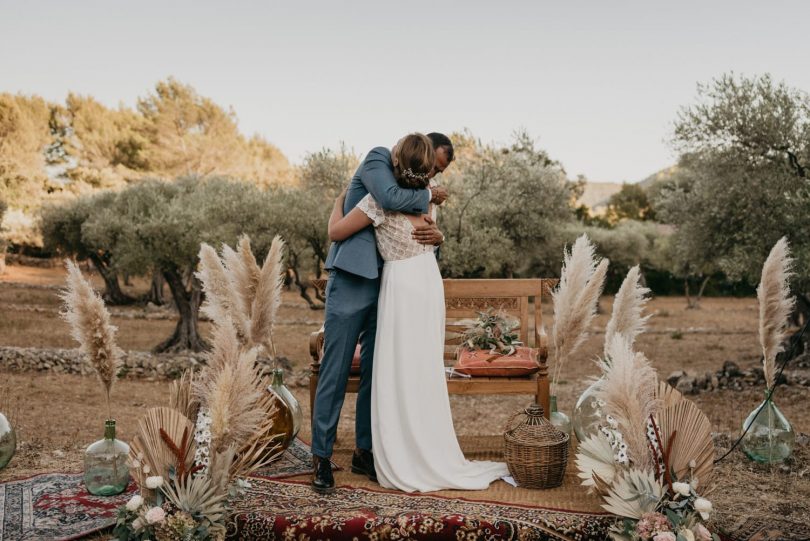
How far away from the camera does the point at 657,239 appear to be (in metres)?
27.2

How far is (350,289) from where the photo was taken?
3.59m

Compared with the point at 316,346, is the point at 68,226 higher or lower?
higher

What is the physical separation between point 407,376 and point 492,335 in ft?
3.74

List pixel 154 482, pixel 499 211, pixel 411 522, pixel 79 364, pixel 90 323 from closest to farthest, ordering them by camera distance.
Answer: pixel 154 482
pixel 411 522
pixel 90 323
pixel 79 364
pixel 499 211

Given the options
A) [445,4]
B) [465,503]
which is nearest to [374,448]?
[465,503]

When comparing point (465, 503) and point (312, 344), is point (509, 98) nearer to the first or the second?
point (312, 344)

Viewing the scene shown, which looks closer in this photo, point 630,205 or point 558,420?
point 558,420

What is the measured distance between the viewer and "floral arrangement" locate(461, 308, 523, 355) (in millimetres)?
4492

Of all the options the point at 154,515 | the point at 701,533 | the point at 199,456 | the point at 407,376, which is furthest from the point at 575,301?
the point at 154,515

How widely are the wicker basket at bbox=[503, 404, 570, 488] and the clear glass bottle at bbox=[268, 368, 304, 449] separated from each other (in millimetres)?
1409

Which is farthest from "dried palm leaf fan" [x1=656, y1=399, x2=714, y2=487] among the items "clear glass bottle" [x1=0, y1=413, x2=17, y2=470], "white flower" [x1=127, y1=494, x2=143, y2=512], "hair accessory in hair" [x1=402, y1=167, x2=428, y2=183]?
"clear glass bottle" [x1=0, y1=413, x2=17, y2=470]

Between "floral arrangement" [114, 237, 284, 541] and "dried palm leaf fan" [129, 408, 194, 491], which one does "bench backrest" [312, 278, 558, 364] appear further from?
"dried palm leaf fan" [129, 408, 194, 491]

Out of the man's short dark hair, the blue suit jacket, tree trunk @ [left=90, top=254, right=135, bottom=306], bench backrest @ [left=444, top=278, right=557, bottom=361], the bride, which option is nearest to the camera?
the blue suit jacket

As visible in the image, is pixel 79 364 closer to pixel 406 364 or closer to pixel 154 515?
pixel 406 364
